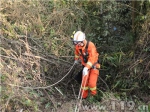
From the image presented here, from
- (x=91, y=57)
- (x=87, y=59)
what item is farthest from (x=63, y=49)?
(x=91, y=57)

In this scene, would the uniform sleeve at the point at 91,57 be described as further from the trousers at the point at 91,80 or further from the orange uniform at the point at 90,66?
the trousers at the point at 91,80

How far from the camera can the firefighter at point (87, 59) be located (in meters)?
4.57

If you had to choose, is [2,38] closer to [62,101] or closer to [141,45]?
[62,101]

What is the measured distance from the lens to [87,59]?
4887 millimetres

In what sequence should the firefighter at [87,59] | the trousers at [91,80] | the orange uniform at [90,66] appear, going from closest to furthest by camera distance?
1. the firefighter at [87,59]
2. the orange uniform at [90,66]
3. the trousers at [91,80]

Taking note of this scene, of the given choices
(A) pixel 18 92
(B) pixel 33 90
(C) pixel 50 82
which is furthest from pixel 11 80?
(C) pixel 50 82

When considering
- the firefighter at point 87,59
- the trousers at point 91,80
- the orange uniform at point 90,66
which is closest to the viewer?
the firefighter at point 87,59

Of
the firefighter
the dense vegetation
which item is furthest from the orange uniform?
the dense vegetation

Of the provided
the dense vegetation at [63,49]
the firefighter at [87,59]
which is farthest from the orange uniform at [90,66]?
the dense vegetation at [63,49]

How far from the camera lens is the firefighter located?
4.57 metres

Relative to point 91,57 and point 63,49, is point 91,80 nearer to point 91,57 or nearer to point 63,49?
point 91,57

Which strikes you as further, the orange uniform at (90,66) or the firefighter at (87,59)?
Result: the orange uniform at (90,66)

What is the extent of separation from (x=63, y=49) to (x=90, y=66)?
1140 millimetres

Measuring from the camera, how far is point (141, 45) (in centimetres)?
517
